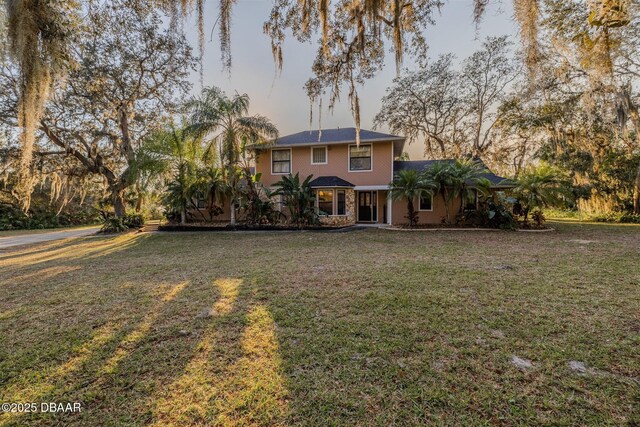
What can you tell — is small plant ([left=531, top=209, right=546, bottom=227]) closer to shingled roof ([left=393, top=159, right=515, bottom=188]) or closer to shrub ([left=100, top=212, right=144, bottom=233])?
shingled roof ([left=393, top=159, right=515, bottom=188])

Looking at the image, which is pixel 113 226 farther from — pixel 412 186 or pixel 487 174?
pixel 487 174

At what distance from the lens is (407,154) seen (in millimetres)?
27984

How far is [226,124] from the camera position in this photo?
12.8 m

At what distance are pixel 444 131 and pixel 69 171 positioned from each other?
25.7 metres

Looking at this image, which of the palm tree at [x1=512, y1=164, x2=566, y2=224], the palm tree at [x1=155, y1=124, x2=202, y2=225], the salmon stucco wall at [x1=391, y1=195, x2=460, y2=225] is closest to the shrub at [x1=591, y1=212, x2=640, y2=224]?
the palm tree at [x1=512, y1=164, x2=566, y2=224]

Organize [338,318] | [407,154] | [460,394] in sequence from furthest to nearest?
[407,154] → [338,318] → [460,394]

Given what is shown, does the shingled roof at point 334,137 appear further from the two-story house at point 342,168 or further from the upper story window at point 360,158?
the upper story window at point 360,158

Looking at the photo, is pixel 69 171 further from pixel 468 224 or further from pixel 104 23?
pixel 468 224

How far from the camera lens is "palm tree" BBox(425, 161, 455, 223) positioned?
12.0 meters

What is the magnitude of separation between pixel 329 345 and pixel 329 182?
1218 cm

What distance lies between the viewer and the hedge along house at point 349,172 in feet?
48.7

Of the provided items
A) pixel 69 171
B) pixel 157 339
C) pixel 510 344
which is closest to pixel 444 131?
→ pixel 510 344

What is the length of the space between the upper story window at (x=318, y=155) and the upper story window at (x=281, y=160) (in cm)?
144

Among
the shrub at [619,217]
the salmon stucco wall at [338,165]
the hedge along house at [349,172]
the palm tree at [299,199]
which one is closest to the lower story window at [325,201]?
the hedge along house at [349,172]
